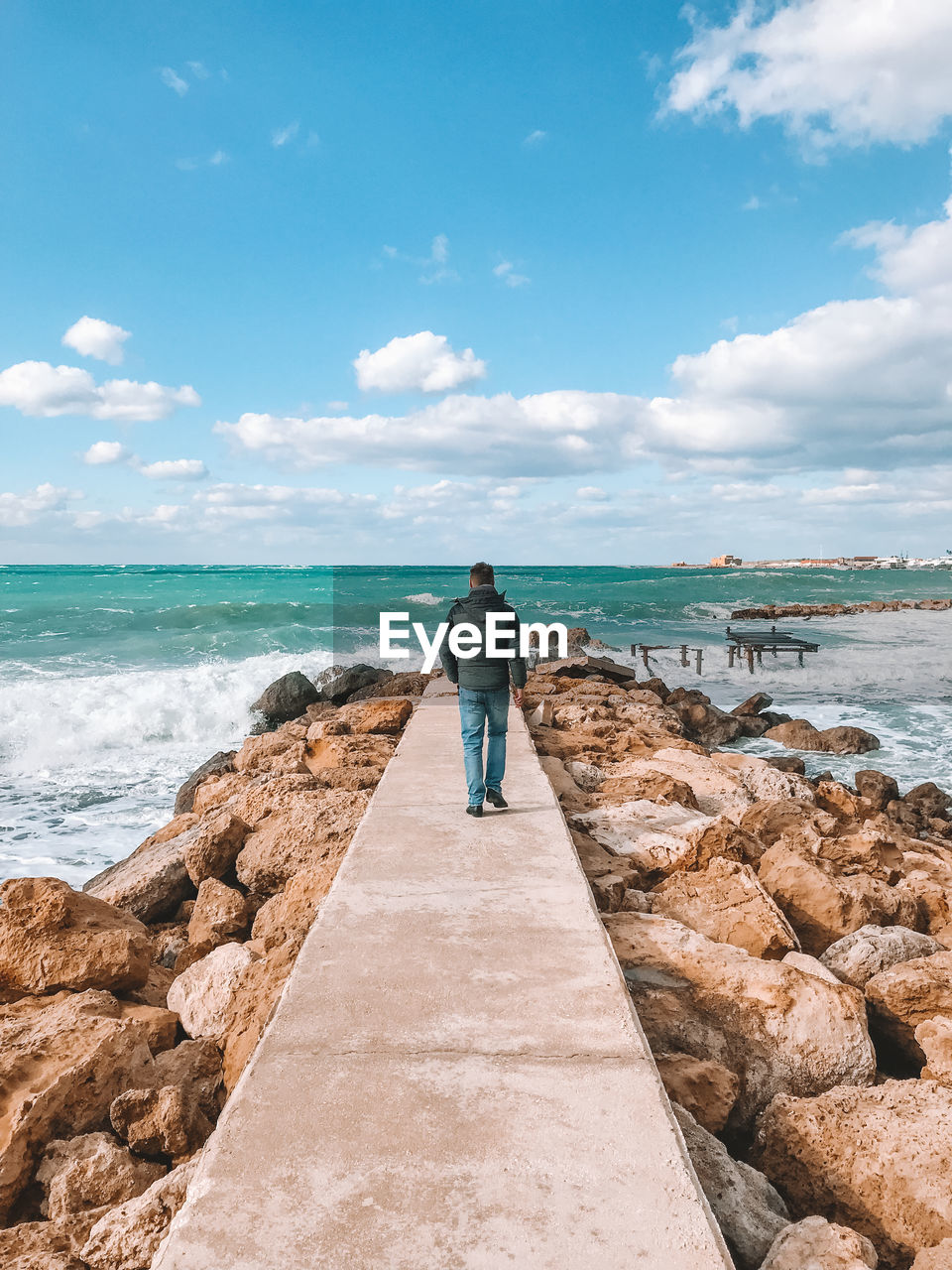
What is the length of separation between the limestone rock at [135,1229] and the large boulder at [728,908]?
2.61 metres

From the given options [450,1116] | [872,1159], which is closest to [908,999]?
[872,1159]

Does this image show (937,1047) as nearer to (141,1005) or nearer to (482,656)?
(482,656)

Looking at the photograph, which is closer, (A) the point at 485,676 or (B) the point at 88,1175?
(B) the point at 88,1175

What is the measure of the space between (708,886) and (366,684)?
10.7m

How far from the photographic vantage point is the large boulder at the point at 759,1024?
2.85 meters

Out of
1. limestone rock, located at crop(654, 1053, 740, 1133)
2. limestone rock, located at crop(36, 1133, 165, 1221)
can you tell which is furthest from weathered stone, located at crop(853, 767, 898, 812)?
limestone rock, located at crop(36, 1133, 165, 1221)

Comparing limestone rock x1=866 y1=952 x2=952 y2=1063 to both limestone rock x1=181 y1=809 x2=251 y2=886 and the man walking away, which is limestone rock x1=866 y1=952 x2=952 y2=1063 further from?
limestone rock x1=181 y1=809 x2=251 y2=886

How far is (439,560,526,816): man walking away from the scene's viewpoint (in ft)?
16.6

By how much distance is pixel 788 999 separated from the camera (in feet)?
9.87

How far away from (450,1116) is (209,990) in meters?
1.75

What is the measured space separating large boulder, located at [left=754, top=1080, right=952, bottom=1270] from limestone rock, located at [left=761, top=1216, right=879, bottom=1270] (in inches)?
15.3

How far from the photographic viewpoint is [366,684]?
14.4m

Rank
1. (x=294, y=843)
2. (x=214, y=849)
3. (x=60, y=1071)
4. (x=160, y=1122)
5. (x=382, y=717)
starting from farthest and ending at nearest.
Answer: (x=382, y=717)
(x=214, y=849)
(x=294, y=843)
(x=60, y=1071)
(x=160, y=1122)

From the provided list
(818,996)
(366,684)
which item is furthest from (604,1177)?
(366,684)
